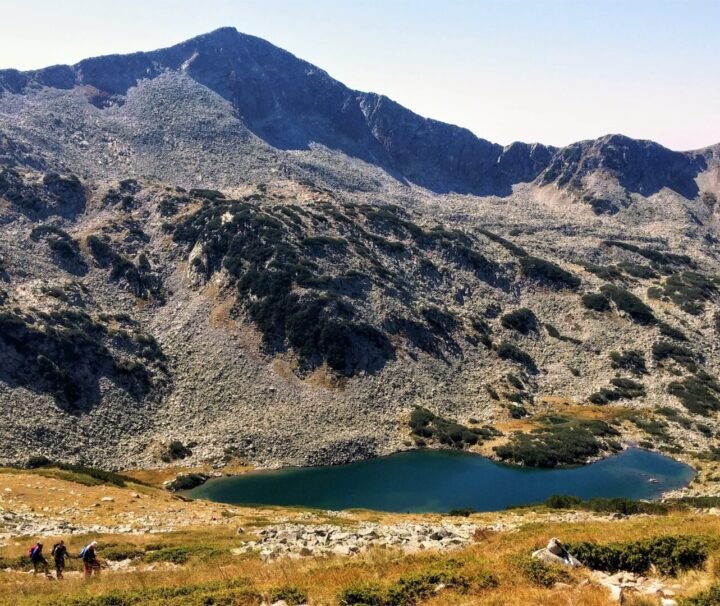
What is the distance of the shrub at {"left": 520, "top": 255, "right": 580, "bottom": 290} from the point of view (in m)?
122

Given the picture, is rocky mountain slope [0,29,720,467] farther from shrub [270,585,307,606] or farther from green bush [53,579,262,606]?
shrub [270,585,307,606]

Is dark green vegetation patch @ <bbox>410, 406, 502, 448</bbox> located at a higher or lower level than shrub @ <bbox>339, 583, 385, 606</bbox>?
lower

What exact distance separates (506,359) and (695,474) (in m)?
36.9

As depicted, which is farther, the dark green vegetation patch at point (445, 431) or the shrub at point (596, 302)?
the shrub at point (596, 302)

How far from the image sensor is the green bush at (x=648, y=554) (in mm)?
16703

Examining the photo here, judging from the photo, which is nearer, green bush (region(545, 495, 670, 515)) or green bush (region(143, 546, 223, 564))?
green bush (region(143, 546, 223, 564))

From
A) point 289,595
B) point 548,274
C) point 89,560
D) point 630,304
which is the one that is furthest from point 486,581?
point 548,274

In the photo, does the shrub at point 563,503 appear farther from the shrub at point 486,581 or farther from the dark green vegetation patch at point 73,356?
the dark green vegetation patch at point 73,356

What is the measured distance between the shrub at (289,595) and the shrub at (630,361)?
97181 mm

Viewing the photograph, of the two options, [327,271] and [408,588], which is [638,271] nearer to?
[327,271]

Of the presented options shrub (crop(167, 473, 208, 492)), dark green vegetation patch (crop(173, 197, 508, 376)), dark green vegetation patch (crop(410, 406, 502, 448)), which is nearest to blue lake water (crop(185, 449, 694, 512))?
shrub (crop(167, 473, 208, 492))

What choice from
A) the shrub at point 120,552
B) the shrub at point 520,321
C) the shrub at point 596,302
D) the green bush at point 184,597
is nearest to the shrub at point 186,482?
the shrub at point 120,552

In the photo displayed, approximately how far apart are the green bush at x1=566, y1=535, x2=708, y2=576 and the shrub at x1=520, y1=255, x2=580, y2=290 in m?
110

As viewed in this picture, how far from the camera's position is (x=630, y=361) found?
101312 millimetres
